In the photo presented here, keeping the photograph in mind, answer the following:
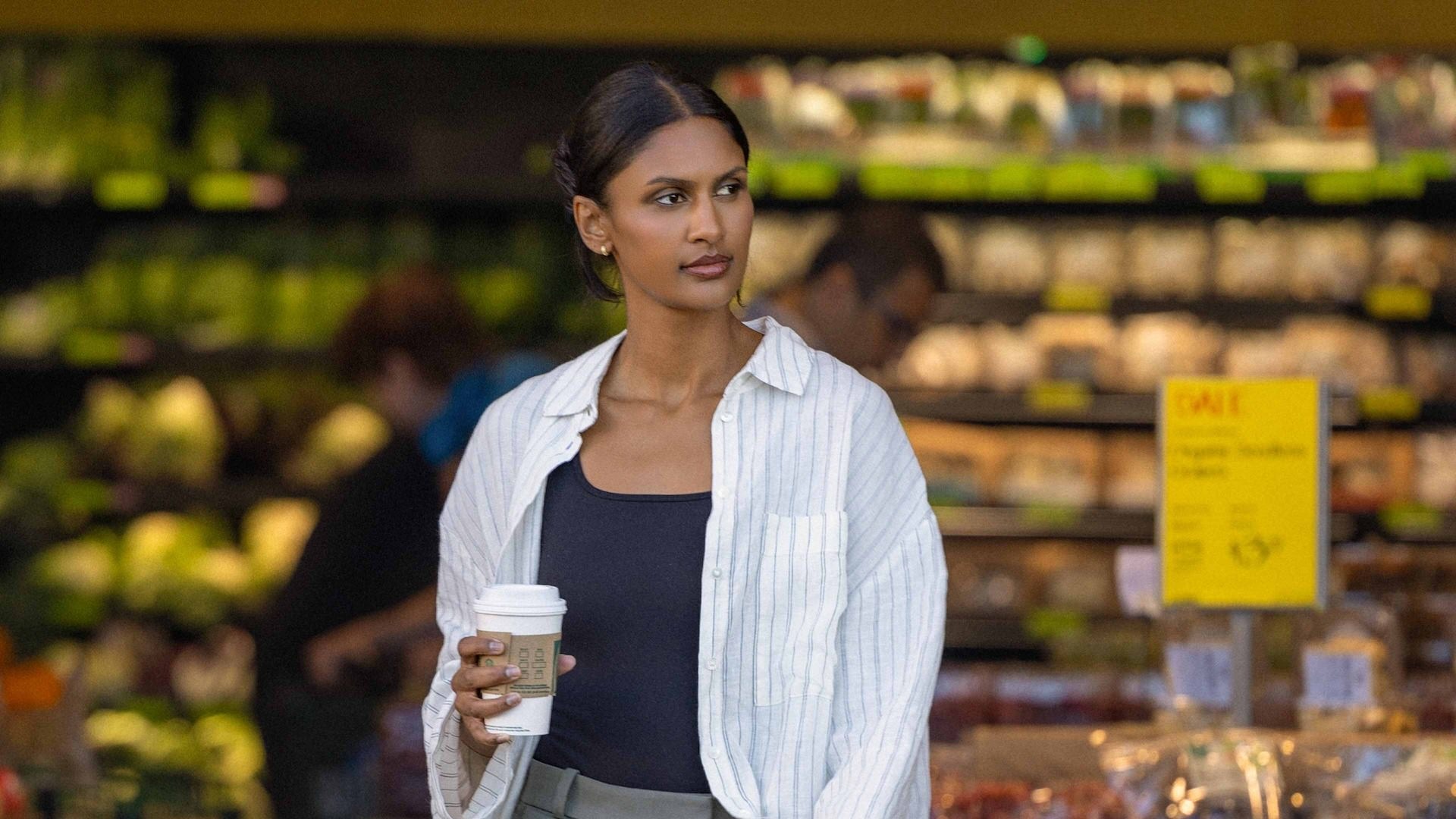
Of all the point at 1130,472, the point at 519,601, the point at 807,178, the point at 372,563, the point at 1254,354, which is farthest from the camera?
the point at 1130,472

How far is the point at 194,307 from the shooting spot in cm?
525

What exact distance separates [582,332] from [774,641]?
3359 millimetres

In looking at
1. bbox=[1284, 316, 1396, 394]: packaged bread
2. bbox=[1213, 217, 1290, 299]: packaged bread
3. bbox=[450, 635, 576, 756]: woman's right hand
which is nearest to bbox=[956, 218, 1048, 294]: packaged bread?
bbox=[1213, 217, 1290, 299]: packaged bread

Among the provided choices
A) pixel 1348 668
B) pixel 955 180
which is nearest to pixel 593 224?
pixel 1348 668

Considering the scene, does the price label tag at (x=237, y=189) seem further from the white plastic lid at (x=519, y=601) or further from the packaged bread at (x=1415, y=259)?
the white plastic lid at (x=519, y=601)

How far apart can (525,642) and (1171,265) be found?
3.88m

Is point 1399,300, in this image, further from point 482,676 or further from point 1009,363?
point 482,676

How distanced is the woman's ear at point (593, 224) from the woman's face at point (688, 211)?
0.14 feet

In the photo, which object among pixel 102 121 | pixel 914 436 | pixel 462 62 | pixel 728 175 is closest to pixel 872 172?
pixel 914 436

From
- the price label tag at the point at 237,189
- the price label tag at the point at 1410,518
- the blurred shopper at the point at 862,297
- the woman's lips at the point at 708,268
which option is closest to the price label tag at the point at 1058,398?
the price label tag at the point at 1410,518

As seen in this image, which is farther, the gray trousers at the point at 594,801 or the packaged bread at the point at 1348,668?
the packaged bread at the point at 1348,668

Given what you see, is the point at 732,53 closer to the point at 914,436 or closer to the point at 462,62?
the point at 462,62

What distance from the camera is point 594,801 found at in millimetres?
1857

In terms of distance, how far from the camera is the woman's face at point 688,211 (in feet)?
6.10
